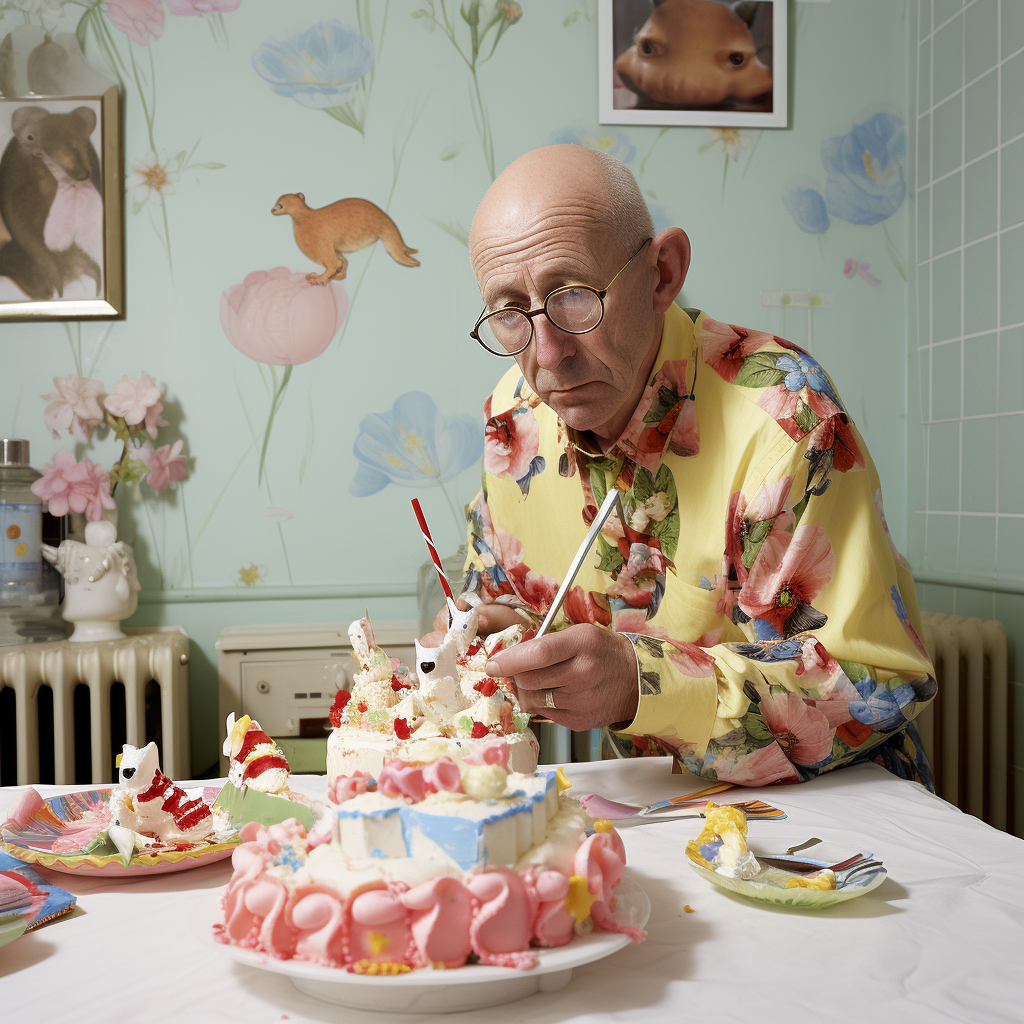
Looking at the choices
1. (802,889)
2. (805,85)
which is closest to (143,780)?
(802,889)

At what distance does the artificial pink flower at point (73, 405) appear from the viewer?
2.07 metres

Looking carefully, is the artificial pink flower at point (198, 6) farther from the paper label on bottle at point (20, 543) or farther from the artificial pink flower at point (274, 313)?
the paper label on bottle at point (20, 543)

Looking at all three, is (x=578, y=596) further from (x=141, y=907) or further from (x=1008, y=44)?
(x=1008, y=44)

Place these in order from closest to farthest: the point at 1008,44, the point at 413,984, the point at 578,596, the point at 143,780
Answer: the point at 413,984 < the point at 143,780 < the point at 578,596 < the point at 1008,44

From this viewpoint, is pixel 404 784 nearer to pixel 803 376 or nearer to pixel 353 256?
pixel 803 376

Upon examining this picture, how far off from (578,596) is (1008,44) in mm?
1590

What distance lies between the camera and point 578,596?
4.23 ft

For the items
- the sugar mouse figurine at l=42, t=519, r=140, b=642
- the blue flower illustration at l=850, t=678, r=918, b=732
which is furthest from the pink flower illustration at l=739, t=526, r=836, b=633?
the sugar mouse figurine at l=42, t=519, r=140, b=642

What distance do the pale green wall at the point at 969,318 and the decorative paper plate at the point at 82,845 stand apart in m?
1.75

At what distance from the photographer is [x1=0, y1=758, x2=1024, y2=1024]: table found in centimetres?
50

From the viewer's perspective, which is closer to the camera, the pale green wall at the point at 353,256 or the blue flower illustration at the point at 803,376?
the blue flower illustration at the point at 803,376

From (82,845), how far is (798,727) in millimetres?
667

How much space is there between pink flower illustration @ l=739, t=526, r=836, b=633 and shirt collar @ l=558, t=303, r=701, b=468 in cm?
17

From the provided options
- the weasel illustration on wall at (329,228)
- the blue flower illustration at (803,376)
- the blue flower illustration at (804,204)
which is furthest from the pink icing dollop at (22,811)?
the blue flower illustration at (804,204)
